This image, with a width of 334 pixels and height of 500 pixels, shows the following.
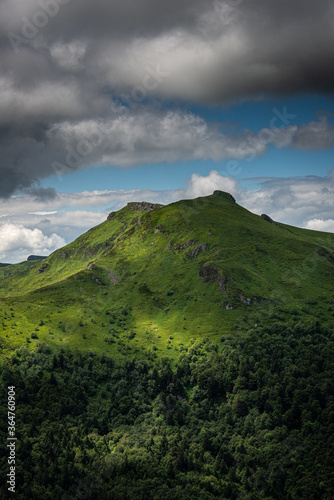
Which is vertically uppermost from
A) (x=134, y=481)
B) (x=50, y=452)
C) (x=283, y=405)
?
(x=283, y=405)

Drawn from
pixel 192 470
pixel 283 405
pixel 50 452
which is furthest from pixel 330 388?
pixel 50 452

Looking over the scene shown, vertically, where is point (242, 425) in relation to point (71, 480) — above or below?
above

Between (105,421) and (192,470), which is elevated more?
(105,421)

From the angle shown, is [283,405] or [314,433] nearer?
[314,433]

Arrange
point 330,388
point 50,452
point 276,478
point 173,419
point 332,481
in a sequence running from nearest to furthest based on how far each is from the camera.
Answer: point 332,481 → point 276,478 → point 50,452 → point 330,388 → point 173,419

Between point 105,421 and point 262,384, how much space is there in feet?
297

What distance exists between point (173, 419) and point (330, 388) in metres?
83.9

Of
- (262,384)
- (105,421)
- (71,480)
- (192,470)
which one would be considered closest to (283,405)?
(262,384)

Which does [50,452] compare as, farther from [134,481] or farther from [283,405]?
[283,405]

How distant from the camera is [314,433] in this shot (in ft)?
541

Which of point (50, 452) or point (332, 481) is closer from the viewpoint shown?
point (332, 481)

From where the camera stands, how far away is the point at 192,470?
166500mm

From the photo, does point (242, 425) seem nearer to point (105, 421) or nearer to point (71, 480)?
point (105, 421)

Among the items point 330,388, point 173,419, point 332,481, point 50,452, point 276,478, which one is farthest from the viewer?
point 173,419
